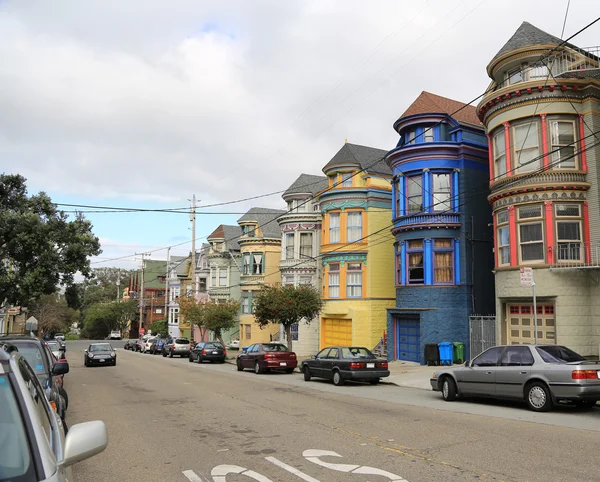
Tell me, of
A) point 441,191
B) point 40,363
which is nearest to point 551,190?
point 441,191

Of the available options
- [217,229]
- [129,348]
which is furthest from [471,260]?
[129,348]

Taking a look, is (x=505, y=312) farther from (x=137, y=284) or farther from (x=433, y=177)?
(x=137, y=284)

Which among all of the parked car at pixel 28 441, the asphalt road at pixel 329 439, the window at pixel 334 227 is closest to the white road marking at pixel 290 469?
the asphalt road at pixel 329 439

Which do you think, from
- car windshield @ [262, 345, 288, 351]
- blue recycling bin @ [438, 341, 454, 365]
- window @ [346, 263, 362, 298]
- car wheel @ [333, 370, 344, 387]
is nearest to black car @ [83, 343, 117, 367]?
car windshield @ [262, 345, 288, 351]

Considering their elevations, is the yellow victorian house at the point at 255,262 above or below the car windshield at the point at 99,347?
above

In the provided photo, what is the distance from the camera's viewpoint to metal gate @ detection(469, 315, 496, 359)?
23734 millimetres

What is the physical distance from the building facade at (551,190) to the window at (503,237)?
65 mm

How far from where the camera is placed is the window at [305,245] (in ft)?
128

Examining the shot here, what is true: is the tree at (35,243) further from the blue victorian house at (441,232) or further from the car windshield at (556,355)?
the car windshield at (556,355)

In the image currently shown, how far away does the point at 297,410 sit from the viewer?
1245 centimetres

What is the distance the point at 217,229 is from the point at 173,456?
49.3 meters

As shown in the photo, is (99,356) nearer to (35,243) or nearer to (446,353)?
(35,243)

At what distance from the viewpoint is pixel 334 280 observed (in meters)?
33.6

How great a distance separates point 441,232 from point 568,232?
6759mm
